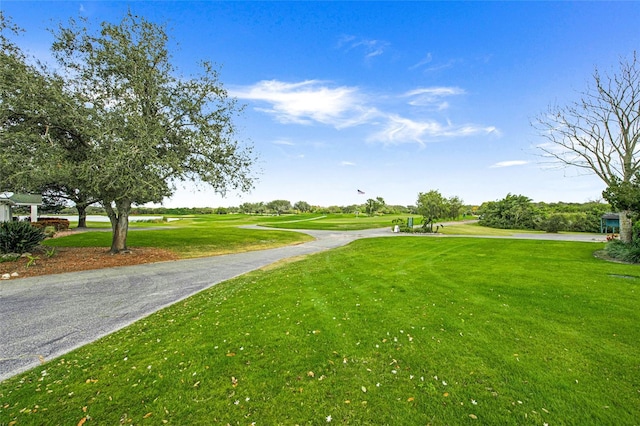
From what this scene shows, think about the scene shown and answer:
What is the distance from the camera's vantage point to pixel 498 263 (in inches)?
448

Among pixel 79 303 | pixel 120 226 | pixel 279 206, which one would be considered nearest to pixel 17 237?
pixel 120 226

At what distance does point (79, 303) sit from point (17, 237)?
945 cm

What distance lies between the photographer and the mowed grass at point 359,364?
116 inches

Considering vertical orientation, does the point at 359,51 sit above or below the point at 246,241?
above

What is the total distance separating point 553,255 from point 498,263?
4554 millimetres

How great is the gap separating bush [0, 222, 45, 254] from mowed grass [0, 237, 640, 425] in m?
11.5

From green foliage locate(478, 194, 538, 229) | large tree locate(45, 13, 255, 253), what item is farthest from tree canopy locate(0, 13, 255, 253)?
green foliage locate(478, 194, 538, 229)

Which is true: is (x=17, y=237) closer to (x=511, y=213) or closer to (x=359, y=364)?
(x=359, y=364)

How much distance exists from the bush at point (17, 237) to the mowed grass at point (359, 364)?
11525 mm

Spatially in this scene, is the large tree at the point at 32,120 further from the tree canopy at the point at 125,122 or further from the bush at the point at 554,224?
the bush at the point at 554,224

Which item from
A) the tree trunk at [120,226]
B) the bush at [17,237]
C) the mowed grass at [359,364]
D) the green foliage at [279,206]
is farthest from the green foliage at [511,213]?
the green foliage at [279,206]

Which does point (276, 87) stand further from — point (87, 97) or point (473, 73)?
point (473, 73)

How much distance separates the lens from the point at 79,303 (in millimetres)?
6750

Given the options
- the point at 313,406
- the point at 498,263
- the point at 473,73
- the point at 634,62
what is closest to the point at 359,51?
the point at 473,73
